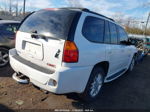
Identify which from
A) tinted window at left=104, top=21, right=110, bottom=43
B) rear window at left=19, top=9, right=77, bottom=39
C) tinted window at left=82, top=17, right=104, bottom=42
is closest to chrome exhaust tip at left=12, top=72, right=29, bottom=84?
rear window at left=19, top=9, right=77, bottom=39

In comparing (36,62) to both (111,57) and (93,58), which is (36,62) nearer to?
(93,58)

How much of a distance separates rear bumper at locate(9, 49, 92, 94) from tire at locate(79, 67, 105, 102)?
0.24 meters

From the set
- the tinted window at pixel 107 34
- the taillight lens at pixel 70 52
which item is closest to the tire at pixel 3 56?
the taillight lens at pixel 70 52

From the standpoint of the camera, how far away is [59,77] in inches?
90.5

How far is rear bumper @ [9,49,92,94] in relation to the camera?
2325mm

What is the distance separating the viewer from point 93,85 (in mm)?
3154

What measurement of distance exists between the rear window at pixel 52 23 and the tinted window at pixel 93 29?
0.33 m

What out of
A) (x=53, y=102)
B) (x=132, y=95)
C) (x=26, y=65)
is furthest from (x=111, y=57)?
(x=26, y=65)

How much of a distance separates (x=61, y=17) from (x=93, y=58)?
0.98m

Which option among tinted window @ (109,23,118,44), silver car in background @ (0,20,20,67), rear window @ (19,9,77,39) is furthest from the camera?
silver car in background @ (0,20,20,67)

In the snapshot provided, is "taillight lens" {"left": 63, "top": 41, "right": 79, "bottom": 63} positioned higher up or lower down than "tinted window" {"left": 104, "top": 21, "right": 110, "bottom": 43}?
lower down

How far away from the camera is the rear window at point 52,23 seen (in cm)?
246

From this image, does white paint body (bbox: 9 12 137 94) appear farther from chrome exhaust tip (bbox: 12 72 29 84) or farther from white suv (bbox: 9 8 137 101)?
chrome exhaust tip (bbox: 12 72 29 84)

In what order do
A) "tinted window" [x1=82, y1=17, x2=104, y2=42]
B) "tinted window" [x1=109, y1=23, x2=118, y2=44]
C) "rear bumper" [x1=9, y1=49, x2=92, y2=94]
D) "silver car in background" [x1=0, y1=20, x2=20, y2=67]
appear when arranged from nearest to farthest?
1. "rear bumper" [x1=9, y1=49, x2=92, y2=94]
2. "tinted window" [x1=82, y1=17, x2=104, y2=42]
3. "tinted window" [x1=109, y1=23, x2=118, y2=44]
4. "silver car in background" [x1=0, y1=20, x2=20, y2=67]
